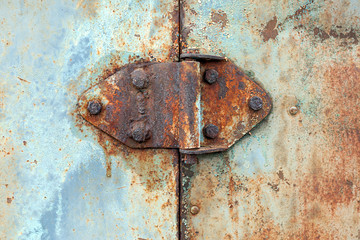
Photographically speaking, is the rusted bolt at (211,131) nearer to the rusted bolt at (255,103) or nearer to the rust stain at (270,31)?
the rusted bolt at (255,103)

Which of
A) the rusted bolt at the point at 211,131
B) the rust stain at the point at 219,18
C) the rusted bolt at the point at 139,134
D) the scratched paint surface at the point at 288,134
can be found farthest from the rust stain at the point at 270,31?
the rusted bolt at the point at 139,134

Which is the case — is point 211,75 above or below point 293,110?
above

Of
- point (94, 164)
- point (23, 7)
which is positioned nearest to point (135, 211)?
point (94, 164)

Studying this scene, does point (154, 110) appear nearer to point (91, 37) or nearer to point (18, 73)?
point (91, 37)

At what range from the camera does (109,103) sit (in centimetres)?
103

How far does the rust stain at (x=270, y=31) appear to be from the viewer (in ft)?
3.52

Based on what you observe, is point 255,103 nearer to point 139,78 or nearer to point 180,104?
point 180,104

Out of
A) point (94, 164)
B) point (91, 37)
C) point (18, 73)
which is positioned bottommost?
point (94, 164)

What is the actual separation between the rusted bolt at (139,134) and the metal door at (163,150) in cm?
7

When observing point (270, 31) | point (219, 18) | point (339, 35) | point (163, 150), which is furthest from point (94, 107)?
point (339, 35)

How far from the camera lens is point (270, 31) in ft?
3.52

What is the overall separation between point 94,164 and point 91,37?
0.46 m

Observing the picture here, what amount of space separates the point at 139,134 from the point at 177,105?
0.54ft

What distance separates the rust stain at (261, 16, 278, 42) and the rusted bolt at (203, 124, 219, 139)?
15.0 inches
